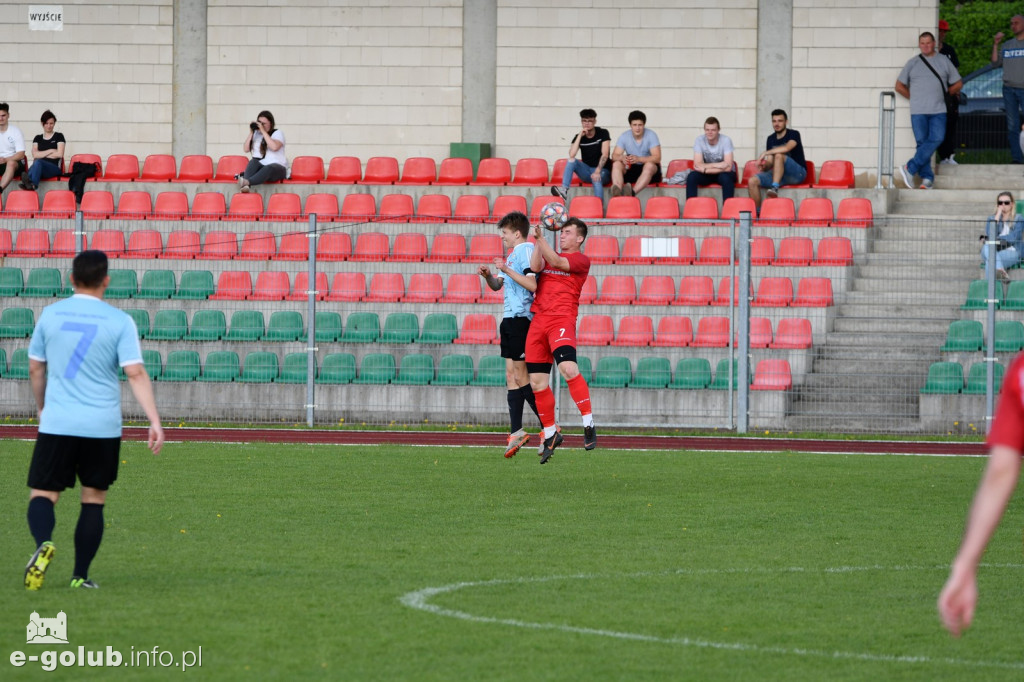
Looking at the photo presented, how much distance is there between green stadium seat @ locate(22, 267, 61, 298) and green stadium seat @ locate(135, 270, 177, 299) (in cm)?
124

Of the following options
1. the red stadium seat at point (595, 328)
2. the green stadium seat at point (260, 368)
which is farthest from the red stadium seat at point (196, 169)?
the red stadium seat at point (595, 328)

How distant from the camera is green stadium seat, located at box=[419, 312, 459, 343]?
2014cm

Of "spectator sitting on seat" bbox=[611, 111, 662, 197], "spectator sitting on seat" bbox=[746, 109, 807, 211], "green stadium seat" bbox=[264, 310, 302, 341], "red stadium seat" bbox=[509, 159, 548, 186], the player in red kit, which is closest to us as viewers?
the player in red kit

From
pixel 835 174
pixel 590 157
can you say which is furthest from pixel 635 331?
pixel 835 174

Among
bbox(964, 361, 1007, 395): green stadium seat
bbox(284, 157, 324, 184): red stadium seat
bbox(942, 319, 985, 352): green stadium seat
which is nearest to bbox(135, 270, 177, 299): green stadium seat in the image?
bbox(284, 157, 324, 184): red stadium seat

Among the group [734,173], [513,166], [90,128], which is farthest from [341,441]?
[90,128]

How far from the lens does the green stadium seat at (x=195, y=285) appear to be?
70.4 feet

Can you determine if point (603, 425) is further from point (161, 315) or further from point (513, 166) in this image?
point (513, 166)

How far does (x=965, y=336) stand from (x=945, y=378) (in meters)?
0.93

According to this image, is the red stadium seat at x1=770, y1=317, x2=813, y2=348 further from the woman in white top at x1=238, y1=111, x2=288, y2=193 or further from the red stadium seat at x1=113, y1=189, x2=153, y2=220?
the red stadium seat at x1=113, y1=189, x2=153, y2=220

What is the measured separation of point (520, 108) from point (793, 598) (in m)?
19.7

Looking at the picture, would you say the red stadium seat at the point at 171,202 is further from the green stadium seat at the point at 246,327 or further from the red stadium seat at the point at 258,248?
the green stadium seat at the point at 246,327

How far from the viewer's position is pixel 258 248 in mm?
22266

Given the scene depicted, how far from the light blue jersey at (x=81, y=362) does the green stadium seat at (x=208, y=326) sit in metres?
13.0
